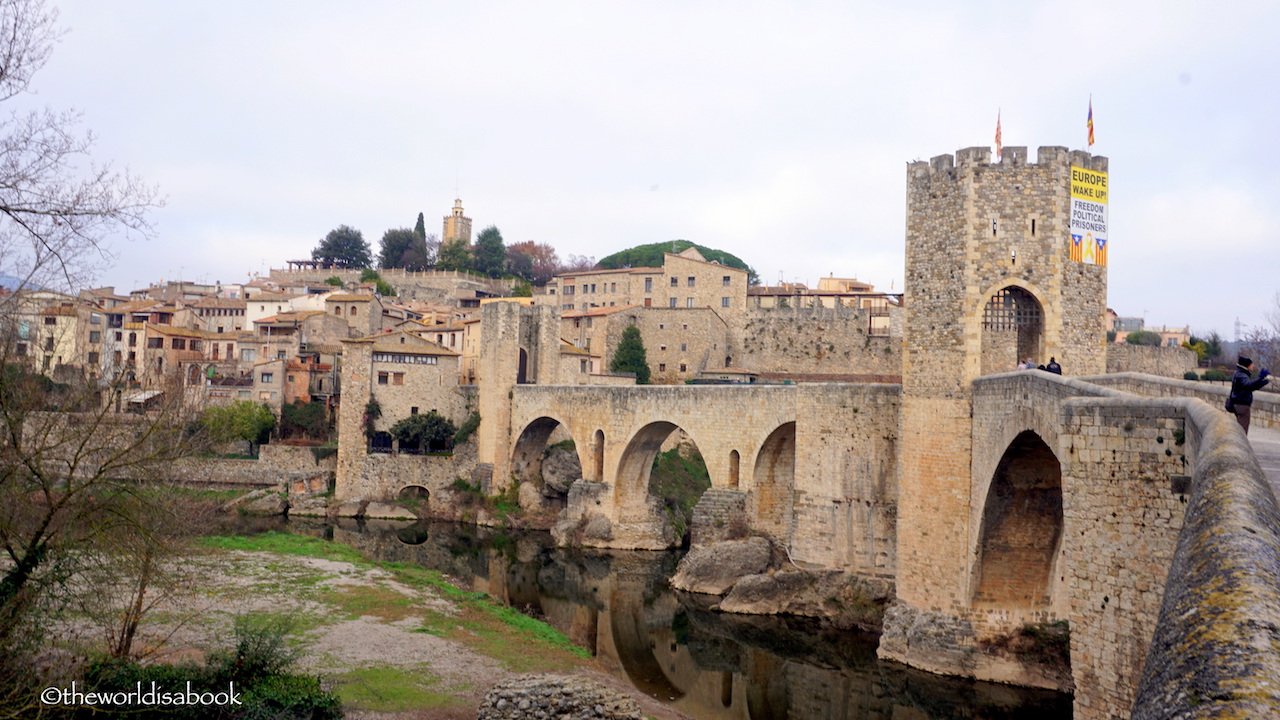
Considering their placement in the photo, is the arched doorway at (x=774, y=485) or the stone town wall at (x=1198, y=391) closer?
the stone town wall at (x=1198, y=391)

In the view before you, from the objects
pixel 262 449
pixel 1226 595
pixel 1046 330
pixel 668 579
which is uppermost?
pixel 1046 330

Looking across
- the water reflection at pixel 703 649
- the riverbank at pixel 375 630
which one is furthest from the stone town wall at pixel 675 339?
the riverbank at pixel 375 630

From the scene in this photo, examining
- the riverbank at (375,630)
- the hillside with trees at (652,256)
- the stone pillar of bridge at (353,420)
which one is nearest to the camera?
the riverbank at (375,630)

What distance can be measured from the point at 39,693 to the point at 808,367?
43.7 metres

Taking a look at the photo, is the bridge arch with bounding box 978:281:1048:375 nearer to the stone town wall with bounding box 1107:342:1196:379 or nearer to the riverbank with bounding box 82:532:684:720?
the riverbank with bounding box 82:532:684:720

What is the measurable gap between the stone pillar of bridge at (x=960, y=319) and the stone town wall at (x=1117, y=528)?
6.75m

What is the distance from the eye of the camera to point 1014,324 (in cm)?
1808

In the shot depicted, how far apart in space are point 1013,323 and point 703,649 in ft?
32.5

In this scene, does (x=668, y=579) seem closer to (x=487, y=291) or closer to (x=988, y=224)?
(x=988, y=224)

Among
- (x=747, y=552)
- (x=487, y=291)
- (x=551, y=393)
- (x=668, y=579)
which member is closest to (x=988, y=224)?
(x=747, y=552)

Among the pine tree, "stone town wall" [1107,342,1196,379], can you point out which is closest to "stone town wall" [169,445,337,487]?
the pine tree

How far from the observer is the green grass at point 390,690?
526 inches

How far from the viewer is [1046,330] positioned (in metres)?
16.7

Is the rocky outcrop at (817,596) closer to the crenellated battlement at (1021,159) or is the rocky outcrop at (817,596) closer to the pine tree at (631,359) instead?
the crenellated battlement at (1021,159)
